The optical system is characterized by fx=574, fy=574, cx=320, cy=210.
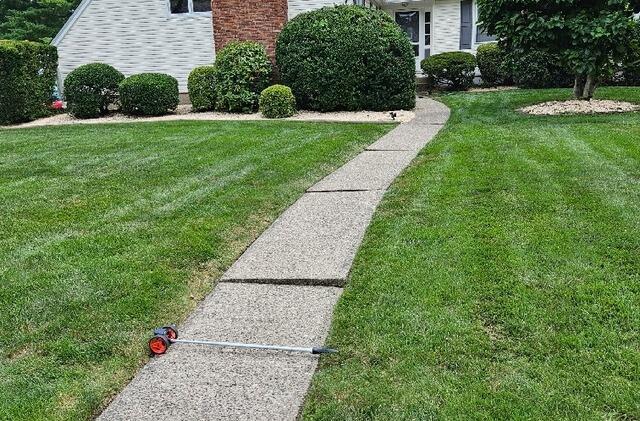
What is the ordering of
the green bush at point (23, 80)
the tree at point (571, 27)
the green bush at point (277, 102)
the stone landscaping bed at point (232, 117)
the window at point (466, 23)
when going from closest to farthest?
1. the tree at point (571, 27)
2. the stone landscaping bed at point (232, 117)
3. the green bush at point (277, 102)
4. the green bush at point (23, 80)
5. the window at point (466, 23)

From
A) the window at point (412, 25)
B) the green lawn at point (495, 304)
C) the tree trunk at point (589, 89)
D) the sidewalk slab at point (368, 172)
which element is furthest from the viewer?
the window at point (412, 25)

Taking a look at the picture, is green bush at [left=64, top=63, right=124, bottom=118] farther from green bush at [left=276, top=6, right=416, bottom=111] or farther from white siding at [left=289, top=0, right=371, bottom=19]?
Result: white siding at [left=289, top=0, right=371, bottom=19]

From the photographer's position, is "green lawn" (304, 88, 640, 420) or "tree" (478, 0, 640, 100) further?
"tree" (478, 0, 640, 100)

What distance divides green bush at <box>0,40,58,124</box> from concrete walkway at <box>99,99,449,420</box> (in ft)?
34.0

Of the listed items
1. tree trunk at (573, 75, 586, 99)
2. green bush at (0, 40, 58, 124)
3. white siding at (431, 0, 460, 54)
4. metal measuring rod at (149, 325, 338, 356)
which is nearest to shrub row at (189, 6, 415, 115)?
tree trunk at (573, 75, 586, 99)

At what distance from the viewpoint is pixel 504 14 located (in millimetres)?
11031

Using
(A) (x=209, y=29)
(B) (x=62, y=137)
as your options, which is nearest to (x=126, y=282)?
(B) (x=62, y=137)

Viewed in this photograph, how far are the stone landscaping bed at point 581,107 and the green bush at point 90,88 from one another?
948 centimetres

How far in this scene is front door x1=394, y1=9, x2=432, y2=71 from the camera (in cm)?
1973

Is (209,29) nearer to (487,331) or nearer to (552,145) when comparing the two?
(552,145)

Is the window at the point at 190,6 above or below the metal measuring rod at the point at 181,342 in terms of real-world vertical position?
above

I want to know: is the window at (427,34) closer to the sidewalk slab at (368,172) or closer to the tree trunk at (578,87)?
the tree trunk at (578,87)

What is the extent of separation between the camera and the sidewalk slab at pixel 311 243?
4023mm

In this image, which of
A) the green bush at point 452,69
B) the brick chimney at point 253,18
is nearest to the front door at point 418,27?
the green bush at point 452,69
